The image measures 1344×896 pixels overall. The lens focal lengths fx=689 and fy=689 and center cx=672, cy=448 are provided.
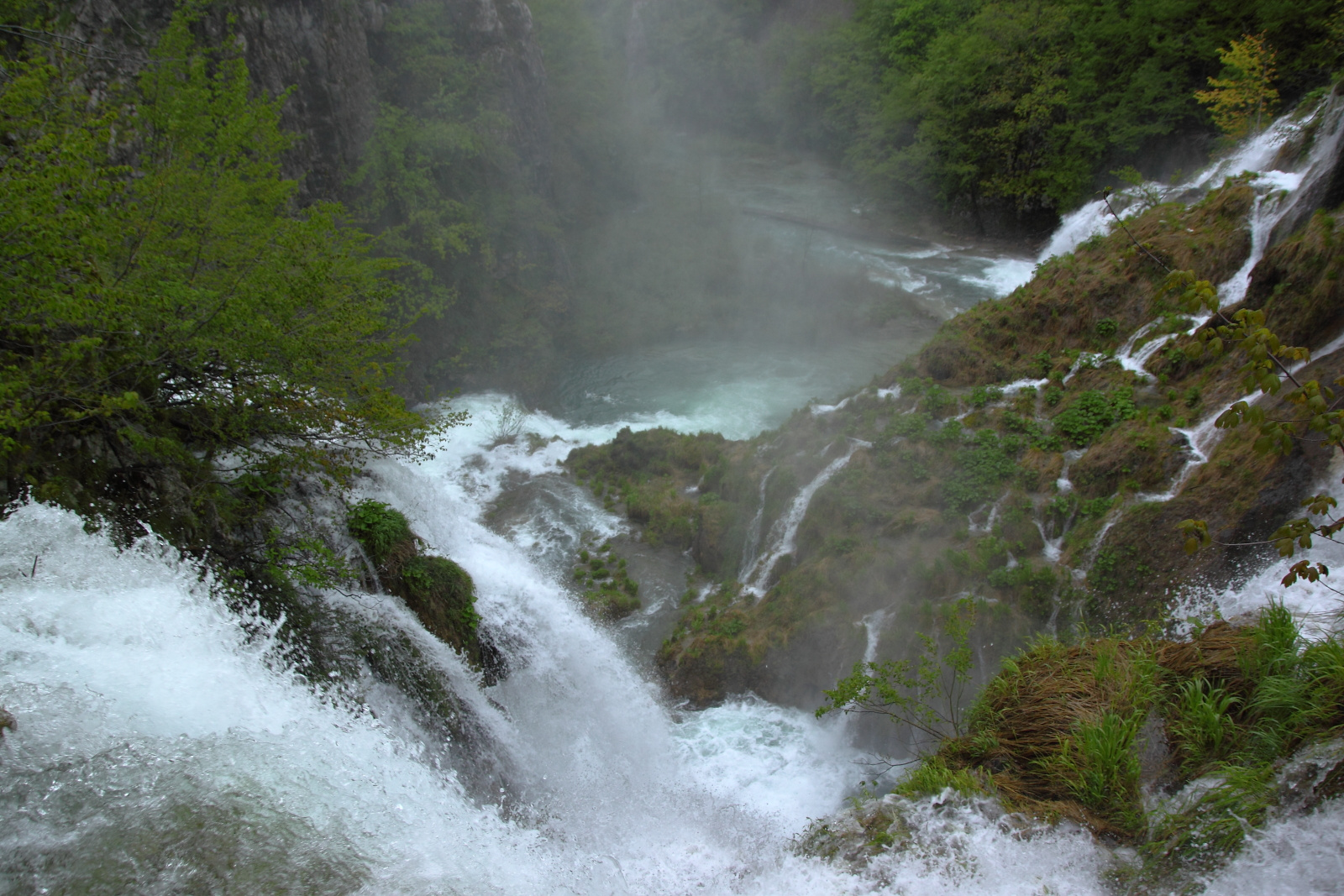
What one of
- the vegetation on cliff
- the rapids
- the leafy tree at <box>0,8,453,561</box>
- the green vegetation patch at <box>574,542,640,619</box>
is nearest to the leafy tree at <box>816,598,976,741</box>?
the vegetation on cliff

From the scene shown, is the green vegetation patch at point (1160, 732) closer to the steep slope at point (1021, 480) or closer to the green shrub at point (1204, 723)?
the green shrub at point (1204, 723)

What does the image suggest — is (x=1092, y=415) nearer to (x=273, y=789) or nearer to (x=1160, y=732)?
(x=1160, y=732)

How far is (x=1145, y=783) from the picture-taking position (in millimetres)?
5027

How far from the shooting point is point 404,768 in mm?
6332

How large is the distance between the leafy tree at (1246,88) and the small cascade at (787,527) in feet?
51.6

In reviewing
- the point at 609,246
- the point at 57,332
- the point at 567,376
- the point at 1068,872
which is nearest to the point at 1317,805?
the point at 1068,872

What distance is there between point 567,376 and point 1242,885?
21.8 metres

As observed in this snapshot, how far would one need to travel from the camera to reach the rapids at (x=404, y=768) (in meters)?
4.51

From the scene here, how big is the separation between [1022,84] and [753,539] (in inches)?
926

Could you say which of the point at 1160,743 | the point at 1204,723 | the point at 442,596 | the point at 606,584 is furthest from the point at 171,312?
the point at 1204,723

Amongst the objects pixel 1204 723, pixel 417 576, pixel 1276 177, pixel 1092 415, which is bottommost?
pixel 417 576

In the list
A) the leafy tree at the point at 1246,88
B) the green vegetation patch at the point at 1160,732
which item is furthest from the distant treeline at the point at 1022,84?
the green vegetation patch at the point at 1160,732

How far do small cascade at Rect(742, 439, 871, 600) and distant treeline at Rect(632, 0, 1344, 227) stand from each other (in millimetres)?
18420

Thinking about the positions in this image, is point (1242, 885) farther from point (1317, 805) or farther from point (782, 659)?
point (782, 659)
